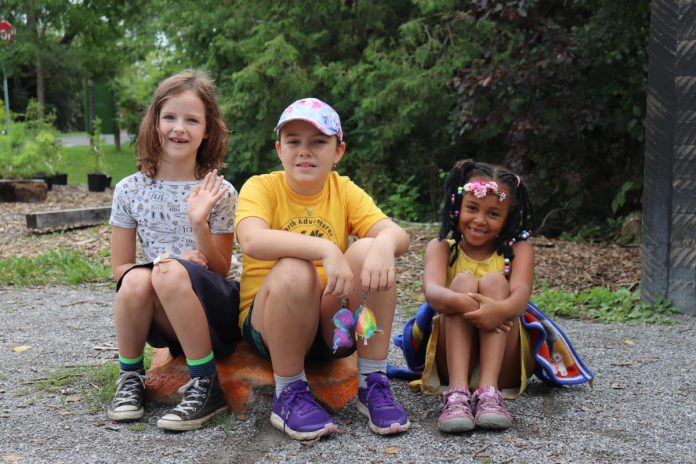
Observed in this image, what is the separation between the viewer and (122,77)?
76.0ft

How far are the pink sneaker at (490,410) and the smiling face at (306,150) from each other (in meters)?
1.00

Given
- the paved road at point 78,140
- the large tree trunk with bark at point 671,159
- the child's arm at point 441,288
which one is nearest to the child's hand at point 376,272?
the child's arm at point 441,288

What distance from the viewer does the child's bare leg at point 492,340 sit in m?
3.01

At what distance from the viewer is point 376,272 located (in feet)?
8.91

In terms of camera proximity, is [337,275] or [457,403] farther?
[457,403]

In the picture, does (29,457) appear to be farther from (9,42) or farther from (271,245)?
(9,42)

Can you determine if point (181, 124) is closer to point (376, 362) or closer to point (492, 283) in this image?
point (376, 362)

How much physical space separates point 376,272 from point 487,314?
1.67 feet

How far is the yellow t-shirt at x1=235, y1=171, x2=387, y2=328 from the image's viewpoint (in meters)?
2.99

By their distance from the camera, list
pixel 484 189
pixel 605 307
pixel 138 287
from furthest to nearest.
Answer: pixel 605 307 < pixel 484 189 < pixel 138 287

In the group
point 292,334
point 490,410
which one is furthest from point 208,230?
point 490,410

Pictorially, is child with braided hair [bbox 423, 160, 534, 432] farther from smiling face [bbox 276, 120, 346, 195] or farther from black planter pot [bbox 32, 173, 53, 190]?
black planter pot [bbox 32, 173, 53, 190]

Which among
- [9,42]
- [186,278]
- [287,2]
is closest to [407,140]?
[287,2]

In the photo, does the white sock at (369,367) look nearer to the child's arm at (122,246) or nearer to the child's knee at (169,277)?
the child's knee at (169,277)
